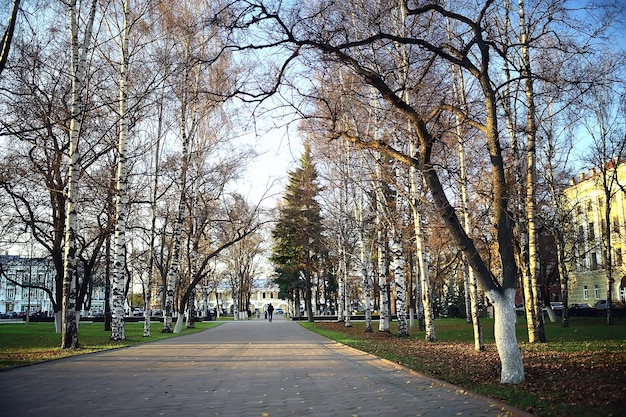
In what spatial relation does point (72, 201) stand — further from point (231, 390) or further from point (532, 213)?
point (532, 213)

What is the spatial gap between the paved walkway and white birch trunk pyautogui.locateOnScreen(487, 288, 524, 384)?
3.24 ft

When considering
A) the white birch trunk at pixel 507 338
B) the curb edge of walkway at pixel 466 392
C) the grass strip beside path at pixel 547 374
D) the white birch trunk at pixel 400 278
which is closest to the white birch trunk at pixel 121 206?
the white birch trunk at pixel 400 278

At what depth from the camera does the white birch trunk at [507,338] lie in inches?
370

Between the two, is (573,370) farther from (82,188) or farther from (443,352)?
(82,188)

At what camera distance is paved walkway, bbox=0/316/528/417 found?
25.2 ft

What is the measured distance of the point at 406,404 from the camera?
26.7ft

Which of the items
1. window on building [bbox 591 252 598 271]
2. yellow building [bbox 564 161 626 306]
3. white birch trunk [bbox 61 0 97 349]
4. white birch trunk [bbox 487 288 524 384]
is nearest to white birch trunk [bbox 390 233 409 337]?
white birch trunk [bbox 61 0 97 349]

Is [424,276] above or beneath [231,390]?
above

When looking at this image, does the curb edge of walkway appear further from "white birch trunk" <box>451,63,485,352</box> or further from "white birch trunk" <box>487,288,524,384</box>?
"white birch trunk" <box>451,63,485,352</box>

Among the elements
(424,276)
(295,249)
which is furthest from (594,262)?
(424,276)

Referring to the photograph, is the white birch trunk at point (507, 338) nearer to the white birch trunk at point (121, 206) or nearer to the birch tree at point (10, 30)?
the birch tree at point (10, 30)

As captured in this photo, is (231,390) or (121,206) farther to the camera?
(121,206)

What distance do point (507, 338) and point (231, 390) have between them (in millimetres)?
4773

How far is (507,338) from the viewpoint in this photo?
31.0 feet
